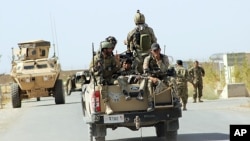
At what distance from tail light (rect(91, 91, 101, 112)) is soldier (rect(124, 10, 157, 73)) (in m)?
2.19

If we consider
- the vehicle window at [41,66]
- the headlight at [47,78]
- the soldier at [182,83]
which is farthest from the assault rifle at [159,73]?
the vehicle window at [41,66]

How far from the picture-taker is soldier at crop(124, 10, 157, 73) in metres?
15.8

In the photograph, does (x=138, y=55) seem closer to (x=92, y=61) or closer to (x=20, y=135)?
(x=92, y=61)

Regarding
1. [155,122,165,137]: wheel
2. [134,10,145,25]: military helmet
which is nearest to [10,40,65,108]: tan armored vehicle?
[134,10,145,25]: military helmet

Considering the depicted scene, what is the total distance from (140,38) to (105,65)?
7.56ft

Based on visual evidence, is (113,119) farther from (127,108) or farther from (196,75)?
(196,75)

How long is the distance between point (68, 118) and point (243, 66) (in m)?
15.1

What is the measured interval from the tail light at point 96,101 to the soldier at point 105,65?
0.26 meters

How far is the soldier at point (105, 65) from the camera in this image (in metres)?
13.5

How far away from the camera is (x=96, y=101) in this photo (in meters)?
13.2

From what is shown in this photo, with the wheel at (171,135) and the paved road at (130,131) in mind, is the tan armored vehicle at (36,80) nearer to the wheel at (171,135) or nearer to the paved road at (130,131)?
the paved road at (130,131)

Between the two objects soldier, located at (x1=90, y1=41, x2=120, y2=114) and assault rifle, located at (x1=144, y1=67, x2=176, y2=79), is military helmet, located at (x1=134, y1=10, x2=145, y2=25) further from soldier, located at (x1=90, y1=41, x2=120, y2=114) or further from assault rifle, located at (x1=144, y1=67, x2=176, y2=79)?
assault rifle, located at (x1=144, y1=67, x2=176, y2=79)

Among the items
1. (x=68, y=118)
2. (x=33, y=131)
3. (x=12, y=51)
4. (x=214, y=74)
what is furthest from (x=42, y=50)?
(x=33, y=131)

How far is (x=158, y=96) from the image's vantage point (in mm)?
13344
